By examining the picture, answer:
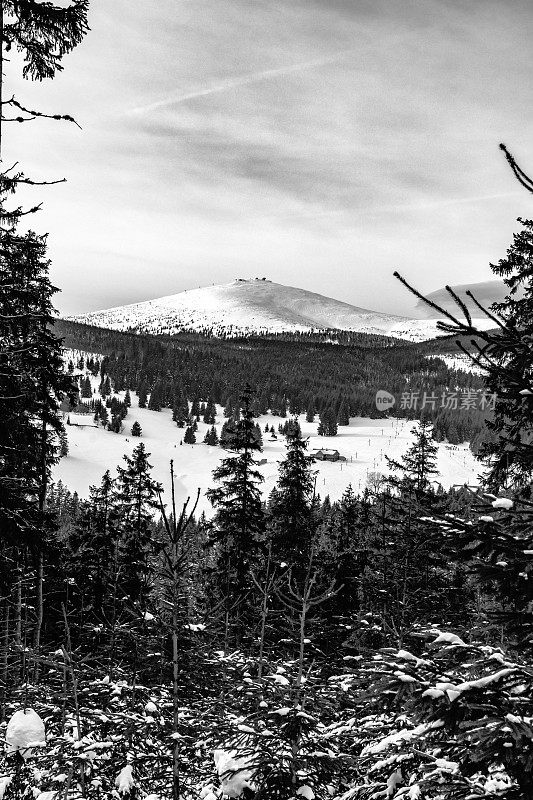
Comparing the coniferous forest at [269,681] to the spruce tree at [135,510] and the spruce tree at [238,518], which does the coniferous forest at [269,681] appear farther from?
the spruce tree at [135,510]

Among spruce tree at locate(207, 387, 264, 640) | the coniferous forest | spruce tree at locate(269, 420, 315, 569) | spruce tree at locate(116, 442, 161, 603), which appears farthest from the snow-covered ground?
the coniferous forest

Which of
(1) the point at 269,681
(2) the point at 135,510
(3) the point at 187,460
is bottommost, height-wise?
(3) the point at 187,460

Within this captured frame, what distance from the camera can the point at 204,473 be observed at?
15650 cm

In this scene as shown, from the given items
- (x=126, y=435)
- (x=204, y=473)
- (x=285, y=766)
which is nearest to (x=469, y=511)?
(x=285, y=766)

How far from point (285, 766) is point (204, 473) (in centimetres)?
15338

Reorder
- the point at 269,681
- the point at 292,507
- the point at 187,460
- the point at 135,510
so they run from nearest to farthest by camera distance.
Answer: the point at 269,681
the point at 292,507
the point at 135,510
the point at 187,460

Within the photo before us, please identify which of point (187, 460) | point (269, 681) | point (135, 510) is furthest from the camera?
point (187, 460)

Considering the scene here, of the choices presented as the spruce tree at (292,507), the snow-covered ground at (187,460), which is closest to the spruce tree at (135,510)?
the spruce tree at (292,507)

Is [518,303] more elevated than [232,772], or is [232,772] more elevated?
[518,303]

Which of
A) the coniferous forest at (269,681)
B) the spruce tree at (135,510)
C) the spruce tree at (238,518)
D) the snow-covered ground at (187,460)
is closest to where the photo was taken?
the coniferous forest at (269,681)

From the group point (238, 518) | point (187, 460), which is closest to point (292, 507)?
point (238, 518)

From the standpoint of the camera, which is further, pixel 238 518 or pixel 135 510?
pixel 135 510

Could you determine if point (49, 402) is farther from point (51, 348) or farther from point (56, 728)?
point (56, 728)

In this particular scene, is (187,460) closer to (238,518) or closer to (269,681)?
(238,518)
